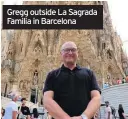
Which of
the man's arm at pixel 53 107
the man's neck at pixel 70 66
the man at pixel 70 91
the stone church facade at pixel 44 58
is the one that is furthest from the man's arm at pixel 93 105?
the stone church facade at pixel 44 58

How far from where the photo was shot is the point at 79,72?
3.34 meters

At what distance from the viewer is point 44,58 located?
42.6 m

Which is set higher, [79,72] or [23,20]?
[23,20]

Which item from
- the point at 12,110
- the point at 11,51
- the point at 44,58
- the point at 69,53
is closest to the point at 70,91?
the point at 69,53

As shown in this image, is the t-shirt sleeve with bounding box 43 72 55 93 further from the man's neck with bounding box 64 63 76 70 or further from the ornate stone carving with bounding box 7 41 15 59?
the ornate stone carving with bounding box 7 41 15 59

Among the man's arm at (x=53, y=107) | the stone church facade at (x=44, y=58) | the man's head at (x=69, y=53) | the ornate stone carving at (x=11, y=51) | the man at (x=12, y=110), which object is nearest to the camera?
the man's arm at (x=53, y=107)

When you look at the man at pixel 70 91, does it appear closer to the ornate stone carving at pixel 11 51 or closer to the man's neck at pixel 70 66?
the man's neck at pixel 70 66

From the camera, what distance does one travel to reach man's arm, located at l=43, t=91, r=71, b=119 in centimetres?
305

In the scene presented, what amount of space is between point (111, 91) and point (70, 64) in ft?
46.7

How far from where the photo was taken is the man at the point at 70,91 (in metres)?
3.15

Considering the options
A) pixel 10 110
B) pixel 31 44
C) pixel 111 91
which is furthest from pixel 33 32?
pixel 10 110

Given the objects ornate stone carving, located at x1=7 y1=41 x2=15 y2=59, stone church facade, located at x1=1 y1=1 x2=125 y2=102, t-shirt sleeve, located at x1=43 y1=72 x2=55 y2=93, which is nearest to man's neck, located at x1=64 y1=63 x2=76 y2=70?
t-shirt sleeve, located at x1=43 y1=72 x2=55 y2=93

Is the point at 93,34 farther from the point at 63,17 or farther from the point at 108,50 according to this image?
the point at 63,17

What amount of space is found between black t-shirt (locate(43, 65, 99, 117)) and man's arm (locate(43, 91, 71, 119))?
5 centimetres
